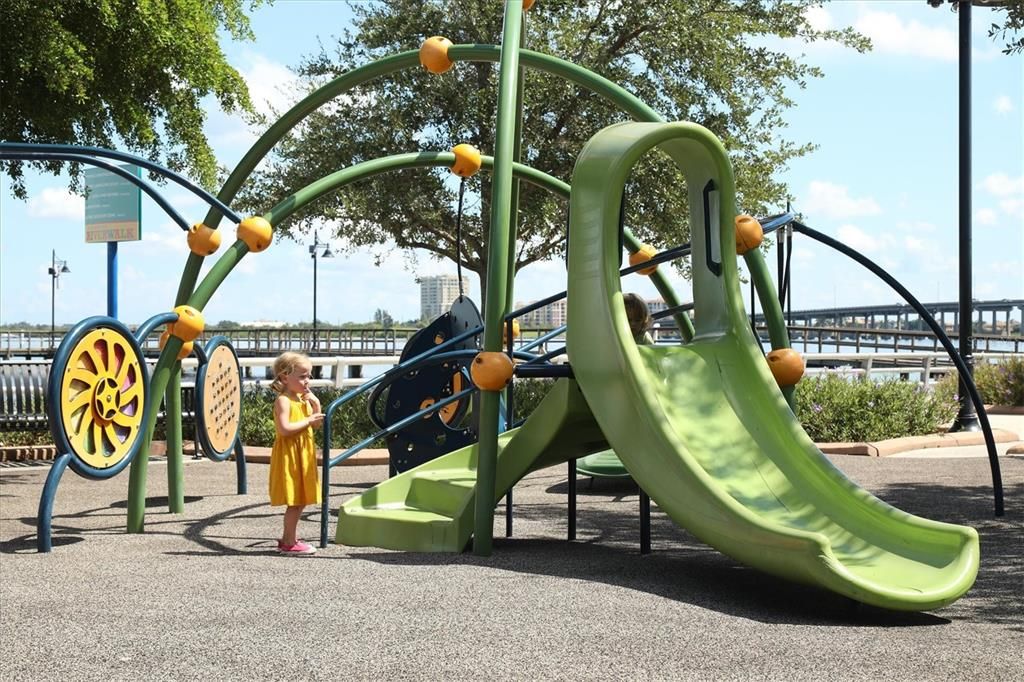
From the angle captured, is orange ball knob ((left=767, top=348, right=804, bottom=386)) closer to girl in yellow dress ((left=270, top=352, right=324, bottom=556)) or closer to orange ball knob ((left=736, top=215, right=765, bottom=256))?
orange ball knob ((left=736, top=215, right=765, bottom=256))

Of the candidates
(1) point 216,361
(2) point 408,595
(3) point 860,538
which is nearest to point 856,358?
(1) point 216,361

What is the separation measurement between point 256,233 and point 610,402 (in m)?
3.21

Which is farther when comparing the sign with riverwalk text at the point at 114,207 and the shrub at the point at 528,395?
the sign with riverwalk text at the point at 114,207

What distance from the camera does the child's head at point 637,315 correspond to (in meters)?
7.43

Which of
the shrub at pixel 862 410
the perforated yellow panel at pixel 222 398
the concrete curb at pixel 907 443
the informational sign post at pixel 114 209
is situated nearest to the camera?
the perforated yellow panel at pixel 222 398

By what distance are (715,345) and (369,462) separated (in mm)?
6616

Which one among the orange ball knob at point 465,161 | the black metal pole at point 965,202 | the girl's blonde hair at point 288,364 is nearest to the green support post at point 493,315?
the girl's blonde hair at point 288,364

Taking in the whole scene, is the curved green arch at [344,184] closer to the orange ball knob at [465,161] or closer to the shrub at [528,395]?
the orange ball knob at [465,161]

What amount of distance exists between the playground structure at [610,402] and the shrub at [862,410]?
5.15 meters

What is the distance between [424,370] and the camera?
991cm

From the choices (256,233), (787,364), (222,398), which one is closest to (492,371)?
(787,364)

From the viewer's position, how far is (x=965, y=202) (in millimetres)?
16062

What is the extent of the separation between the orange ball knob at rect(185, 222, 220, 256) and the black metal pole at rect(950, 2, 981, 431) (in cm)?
1049

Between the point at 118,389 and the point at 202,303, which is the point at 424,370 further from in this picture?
the point at 118,389
